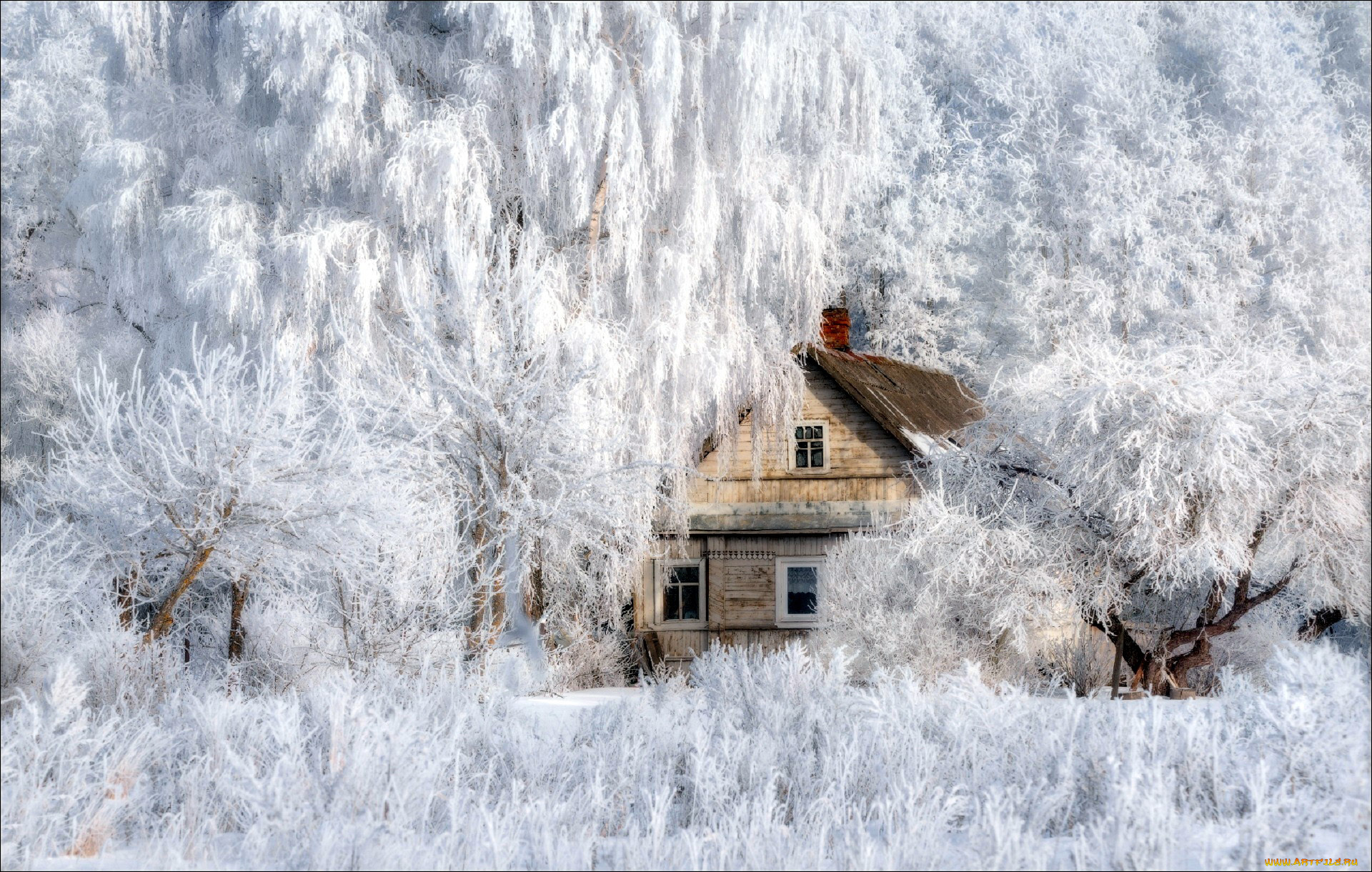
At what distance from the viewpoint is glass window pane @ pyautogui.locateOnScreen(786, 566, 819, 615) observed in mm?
17891

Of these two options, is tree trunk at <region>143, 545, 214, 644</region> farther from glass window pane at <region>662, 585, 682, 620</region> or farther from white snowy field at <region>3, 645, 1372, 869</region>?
glass window pane at <region>662, 585, 682, 620</region>

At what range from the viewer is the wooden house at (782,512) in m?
17.0

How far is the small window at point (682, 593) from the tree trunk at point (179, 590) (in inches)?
388

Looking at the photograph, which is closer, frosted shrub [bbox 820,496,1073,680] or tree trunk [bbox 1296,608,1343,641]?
frosted shrub [bbox 820,496,1073,680]

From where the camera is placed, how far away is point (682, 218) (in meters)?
13.0

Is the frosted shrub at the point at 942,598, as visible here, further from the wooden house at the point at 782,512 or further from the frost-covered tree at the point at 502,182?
the wooden house at the point at 782,512

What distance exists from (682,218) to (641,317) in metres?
1.21

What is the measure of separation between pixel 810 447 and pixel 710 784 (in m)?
12.1

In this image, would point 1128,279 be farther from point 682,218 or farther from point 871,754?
point 871,754

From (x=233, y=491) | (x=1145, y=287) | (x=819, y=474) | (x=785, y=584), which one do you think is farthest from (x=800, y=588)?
(x=233, y=491)

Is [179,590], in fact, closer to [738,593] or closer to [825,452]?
[738,593]

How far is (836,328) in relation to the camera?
1936 cm

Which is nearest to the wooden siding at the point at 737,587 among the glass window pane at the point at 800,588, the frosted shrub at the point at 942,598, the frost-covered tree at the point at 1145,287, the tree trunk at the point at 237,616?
the glass window pane at the point at 800,588

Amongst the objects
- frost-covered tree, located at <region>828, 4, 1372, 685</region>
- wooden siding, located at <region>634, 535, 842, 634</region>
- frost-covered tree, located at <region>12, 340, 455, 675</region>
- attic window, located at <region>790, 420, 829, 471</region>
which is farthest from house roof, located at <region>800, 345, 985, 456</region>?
frost-covered tree, located at <region>12, 340, 455, 675</region>
